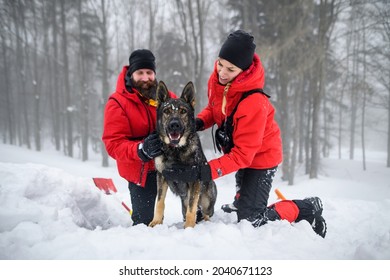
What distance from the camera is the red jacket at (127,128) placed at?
10.5ft

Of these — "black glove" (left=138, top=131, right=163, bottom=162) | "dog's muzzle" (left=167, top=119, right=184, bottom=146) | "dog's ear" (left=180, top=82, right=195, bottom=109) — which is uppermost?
"dog's ear" (left=180, top=82, right=195, bottom=109)

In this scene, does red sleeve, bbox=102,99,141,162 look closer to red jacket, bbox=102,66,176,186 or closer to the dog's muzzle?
red jacket, bbox=102,66,176,186

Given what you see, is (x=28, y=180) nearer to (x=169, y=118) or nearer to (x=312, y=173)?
(x=169, y=118)

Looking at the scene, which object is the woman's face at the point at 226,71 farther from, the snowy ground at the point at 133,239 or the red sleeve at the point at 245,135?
the snowy ground at the point at 133,239

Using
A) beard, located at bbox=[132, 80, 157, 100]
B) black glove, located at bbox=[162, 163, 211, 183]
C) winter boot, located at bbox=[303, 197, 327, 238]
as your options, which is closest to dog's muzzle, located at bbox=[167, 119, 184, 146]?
black glove, located at bbox=[162, 163, 211, 183]

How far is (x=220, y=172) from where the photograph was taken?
2799 millimetres

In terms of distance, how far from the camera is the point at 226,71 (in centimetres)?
290

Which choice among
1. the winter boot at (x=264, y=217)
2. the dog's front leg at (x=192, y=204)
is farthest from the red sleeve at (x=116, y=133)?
the winter boot at (x=264, y=217)

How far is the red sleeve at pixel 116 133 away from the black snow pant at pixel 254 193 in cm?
157

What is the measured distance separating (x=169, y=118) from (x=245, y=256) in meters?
1.66

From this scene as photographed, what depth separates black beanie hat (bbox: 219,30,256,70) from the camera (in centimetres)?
284

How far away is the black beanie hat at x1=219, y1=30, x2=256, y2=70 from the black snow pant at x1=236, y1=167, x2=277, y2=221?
4.63ft

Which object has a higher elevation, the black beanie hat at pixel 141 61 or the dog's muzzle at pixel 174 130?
the black beanie hat at pixel 141 61
